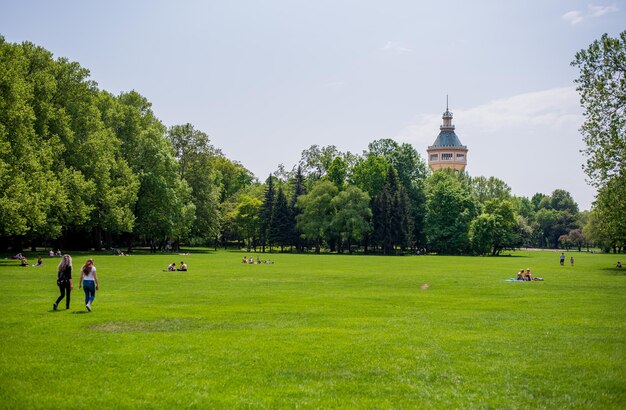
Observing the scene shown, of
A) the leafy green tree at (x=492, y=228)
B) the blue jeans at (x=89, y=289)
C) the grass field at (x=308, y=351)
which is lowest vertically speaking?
the grass field at (x=308, y=351)

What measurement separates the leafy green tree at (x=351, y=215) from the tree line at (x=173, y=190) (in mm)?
192

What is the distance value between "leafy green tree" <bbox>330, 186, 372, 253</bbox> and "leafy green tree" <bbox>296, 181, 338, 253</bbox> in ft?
5.26

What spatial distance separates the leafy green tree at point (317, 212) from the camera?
98794mm

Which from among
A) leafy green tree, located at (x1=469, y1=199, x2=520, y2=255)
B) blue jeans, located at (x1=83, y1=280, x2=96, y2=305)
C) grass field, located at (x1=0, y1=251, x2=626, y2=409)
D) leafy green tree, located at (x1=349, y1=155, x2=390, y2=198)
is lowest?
grass field, located at (x1=0, y1=251, x2=626, y2=409)

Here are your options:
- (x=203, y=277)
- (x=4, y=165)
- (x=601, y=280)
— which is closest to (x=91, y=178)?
(x=4, y=165)

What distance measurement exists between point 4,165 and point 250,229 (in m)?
73.0

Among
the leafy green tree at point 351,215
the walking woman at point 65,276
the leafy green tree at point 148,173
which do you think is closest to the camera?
the walking woman at point 65,276

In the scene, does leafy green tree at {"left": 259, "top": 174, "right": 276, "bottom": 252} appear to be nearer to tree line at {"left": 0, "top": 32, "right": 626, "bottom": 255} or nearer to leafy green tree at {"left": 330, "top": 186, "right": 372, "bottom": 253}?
tree line at {"left": 0, "top": 32, "right": 626, "bottom": 255}

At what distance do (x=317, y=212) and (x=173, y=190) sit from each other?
30314mm

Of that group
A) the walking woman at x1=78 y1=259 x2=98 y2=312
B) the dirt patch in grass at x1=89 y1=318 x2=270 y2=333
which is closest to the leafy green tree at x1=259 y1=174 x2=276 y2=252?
the walking woman at x1=78 y1=259 x2=98 y2=312

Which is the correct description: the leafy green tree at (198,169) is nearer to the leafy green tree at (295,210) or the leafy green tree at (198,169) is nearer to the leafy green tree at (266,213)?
the leafy green tree at (266,213)

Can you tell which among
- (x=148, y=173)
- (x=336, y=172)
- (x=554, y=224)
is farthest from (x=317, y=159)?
(x=554, y=224)

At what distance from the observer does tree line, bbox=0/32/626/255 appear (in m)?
49.2

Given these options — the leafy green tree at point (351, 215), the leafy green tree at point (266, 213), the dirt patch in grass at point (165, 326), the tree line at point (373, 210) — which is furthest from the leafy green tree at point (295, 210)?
the dirt patch in grass at point (165, 326)
